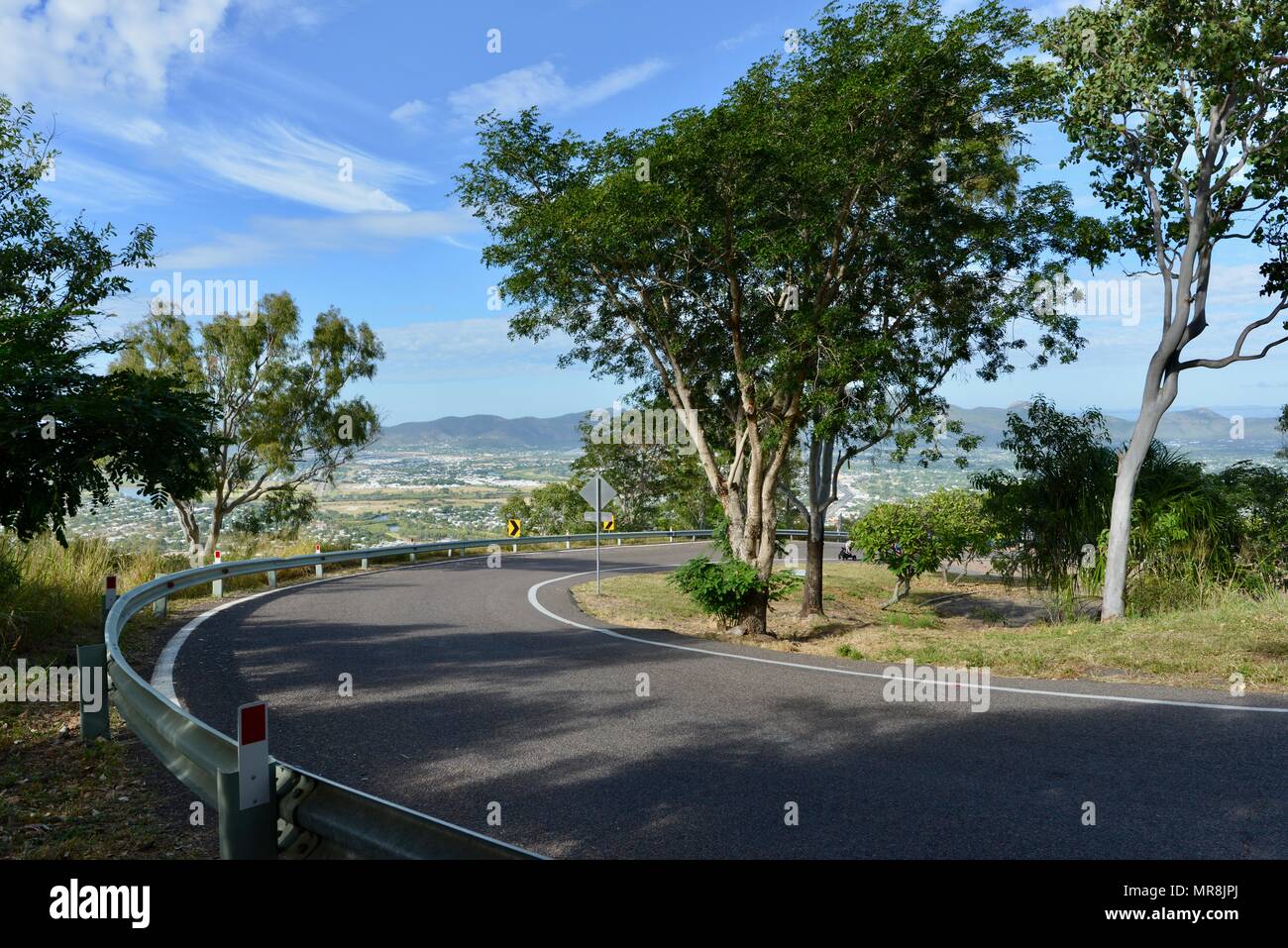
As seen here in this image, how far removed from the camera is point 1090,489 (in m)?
15.7

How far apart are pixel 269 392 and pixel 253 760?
33.1 meters

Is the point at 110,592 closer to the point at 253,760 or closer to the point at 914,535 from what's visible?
the point at 253,760

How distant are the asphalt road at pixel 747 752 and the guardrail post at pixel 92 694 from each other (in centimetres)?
84

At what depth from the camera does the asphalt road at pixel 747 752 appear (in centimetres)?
463

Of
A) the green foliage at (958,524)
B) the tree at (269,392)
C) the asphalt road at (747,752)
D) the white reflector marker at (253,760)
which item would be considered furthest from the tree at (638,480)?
the white reflector marker at (253,760)

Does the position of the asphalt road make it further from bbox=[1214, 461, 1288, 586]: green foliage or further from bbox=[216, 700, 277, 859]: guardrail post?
bbox=[1214, 461, 1288, 586]: green foliage

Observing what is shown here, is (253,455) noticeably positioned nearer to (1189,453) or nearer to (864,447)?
(864,447)

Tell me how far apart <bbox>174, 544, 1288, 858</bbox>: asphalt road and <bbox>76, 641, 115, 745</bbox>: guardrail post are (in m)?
0.84

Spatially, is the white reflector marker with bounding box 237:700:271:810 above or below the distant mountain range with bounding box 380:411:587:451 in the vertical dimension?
below

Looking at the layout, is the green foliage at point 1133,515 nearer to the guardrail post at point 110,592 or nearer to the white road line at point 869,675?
the white road line at point 869,675

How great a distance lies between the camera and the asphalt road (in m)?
4.63

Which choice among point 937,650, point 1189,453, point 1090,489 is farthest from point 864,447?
point 937,650

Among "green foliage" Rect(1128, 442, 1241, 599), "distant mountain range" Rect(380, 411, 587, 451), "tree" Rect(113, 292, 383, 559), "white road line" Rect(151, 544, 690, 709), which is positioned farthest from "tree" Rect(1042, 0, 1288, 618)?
"distant mountain range" Rect(380, 411, 587, 451)
